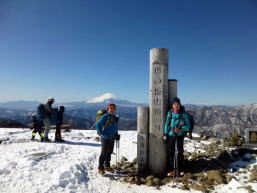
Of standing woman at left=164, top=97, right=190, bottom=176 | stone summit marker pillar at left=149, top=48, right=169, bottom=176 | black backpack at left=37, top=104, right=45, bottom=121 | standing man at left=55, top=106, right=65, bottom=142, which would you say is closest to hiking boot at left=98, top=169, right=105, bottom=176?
stone summit marker pillar at left=149, top=48, right=169, bottom=176

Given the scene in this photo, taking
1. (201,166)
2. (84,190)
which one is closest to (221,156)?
(201,166)

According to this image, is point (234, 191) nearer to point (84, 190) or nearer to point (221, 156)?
point (221, 156)

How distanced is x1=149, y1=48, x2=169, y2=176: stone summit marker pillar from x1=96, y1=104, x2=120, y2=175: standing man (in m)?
1.47

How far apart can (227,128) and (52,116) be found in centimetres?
17784

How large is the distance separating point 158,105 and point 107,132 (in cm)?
209

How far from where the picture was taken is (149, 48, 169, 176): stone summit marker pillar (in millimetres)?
6227

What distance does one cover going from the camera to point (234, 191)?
477cm

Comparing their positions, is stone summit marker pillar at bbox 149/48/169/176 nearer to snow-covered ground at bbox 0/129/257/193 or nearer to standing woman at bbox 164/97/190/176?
standing woman at bbox 164/97/190/176

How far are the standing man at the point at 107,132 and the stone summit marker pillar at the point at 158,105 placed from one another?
1.47 metres

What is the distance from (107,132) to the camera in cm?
614

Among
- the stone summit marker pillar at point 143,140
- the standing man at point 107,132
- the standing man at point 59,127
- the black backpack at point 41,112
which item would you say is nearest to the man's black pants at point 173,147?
the stone summit marker pillar at point 143,140

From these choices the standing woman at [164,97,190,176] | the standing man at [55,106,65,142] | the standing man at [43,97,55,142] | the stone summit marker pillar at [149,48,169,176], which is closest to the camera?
the standing woman at [164,97,190,176]

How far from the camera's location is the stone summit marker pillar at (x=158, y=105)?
6.23 m

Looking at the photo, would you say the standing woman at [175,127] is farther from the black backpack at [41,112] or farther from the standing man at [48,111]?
the black backpack at [41,112]
